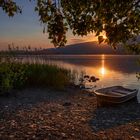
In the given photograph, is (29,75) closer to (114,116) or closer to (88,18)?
(114,116)

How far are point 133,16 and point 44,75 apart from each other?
36.5 ft

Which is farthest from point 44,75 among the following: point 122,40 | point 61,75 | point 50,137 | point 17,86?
point 122,40

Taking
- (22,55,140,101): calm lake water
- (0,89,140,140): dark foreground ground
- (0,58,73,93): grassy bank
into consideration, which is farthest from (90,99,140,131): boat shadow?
(0,58,73,93): grassy bank

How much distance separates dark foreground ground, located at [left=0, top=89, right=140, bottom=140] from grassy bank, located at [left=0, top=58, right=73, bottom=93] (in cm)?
74

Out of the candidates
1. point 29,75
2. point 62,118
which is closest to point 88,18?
point 62,118

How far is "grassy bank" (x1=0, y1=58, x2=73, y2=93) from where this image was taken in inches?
586

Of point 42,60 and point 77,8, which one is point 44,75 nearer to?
point 42,60

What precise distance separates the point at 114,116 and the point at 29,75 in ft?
21.5

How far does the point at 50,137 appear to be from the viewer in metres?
8.02

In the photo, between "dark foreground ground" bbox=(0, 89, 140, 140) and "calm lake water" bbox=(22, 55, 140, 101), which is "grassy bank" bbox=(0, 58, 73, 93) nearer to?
"dark foreground ground" bbox=(0, 89, 140, 140)

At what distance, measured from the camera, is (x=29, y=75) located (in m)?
16.9

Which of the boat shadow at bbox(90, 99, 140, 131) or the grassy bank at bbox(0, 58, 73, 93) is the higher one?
the grassy bank at bbox(0, 58, 73, 93)

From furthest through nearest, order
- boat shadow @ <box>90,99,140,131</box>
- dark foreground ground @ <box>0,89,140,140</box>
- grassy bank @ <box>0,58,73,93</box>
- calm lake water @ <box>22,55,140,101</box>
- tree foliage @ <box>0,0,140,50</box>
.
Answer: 1. calm lake water @ <box>22,55,140,101</box>
2. grassy bank @ <box>0,58,73,93</box>
3. boat shadow @ <box>90,99,140,131</box>
4. dark foreground ground @ <box>0,89,140,140</box>
5. tree foliage @ <box>0,0,140,50</box>

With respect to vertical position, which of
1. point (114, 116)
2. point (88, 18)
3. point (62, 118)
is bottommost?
point (114, 116)
